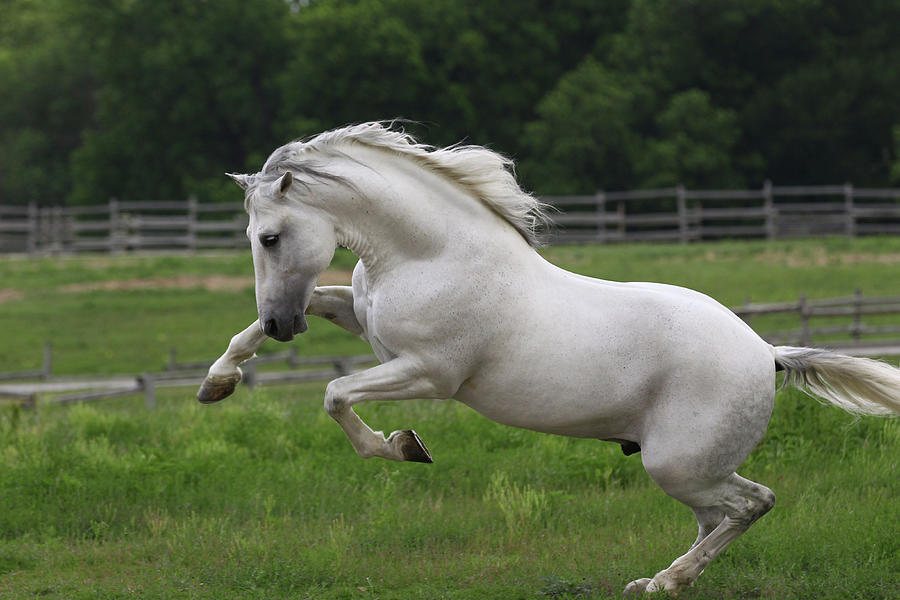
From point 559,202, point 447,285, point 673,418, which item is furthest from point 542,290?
point 559,202

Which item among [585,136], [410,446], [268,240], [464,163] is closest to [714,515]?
[410,446]

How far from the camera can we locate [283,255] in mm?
5242

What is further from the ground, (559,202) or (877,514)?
(877,514)

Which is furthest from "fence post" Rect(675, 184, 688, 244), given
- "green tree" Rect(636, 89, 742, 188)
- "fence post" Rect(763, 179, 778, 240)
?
"green tree" Rect(636, 89, 742, 188)

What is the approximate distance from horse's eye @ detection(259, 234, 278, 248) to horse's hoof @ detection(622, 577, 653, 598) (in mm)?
2573

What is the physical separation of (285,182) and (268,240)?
0.28 meters

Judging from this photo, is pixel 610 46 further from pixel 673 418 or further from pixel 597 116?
pixel 673 418

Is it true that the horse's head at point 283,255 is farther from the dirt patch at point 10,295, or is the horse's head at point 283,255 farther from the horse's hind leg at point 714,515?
the dirt patch at point 10,295

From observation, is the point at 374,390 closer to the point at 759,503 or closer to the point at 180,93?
the point at 759,503

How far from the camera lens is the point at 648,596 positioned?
5645 mm

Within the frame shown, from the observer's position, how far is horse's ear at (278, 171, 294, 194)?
5.21 metres

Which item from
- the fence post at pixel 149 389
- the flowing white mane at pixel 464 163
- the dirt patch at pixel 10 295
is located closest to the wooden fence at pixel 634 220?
the dirt patch at pixel 10 295

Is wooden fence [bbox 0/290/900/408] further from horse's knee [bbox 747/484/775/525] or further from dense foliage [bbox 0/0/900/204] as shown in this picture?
dense foliage [bbox 0/0/900/204]

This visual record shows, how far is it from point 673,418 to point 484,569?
5.55 feet
